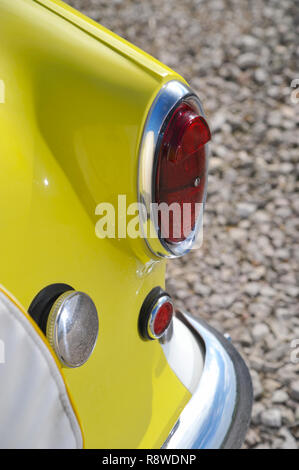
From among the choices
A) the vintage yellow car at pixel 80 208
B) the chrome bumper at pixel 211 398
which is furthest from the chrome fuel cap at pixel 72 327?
the chrome bumper at pixel 211 398

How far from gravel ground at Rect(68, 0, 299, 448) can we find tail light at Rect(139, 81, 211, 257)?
0.99m

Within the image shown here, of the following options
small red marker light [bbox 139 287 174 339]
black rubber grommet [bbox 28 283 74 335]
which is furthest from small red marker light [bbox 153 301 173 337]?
black rubber grommet [bbox 28 283 74 335]

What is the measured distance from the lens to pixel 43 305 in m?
0.81

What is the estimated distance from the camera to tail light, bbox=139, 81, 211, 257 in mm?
841

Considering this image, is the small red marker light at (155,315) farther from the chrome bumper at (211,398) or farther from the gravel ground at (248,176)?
the gravel ground at (248,176)

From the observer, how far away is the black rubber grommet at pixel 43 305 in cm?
80

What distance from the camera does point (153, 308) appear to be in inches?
40.1

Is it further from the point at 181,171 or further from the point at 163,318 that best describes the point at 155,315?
the point at 181,171

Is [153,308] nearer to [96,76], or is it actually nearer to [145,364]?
[145,364]

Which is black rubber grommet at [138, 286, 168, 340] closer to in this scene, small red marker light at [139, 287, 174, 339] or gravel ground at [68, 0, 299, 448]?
small red marker light at [139, 287, 174, 339]

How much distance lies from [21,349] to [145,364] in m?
0.35

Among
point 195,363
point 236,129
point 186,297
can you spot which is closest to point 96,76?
point 195,363

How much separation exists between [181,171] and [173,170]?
1.1 inches

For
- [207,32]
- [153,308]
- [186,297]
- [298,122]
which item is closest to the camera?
[153,308]
